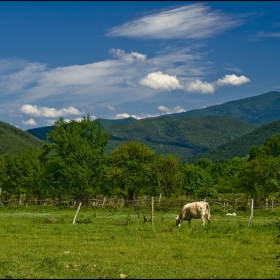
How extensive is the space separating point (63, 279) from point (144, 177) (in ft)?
180

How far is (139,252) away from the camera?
2086 centimetres

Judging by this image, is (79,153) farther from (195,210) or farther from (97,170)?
(195,210)

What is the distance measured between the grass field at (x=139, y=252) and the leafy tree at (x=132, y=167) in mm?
35384

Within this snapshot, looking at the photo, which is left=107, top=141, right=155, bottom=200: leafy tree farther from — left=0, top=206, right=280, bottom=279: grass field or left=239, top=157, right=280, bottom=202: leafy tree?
left=0, top=206, right=280, bottom=279: grass field

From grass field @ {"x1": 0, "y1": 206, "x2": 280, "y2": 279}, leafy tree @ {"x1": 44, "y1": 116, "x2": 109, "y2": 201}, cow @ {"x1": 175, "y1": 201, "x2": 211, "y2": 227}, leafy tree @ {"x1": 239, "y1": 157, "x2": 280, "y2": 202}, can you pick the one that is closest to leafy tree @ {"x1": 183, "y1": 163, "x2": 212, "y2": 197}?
leafy tree @ {"x1": 239, "y1": 157, "x2": 280, "y2": 202}

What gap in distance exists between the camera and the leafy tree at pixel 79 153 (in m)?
66.9

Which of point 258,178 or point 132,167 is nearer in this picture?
point 258,178

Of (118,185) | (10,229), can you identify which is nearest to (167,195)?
(118,185)

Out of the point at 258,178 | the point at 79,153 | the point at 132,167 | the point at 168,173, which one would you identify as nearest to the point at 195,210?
the point at 258,178

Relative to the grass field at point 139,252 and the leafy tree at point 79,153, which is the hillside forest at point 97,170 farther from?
the grass field at point 139,252

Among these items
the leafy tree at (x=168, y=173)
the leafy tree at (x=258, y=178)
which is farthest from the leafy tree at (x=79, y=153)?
the leafy tree at (x=258, y=178)

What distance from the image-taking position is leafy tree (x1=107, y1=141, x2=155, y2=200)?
68188 millimetres

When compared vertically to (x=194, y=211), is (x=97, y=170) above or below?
above

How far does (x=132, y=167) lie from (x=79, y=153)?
8943mm
